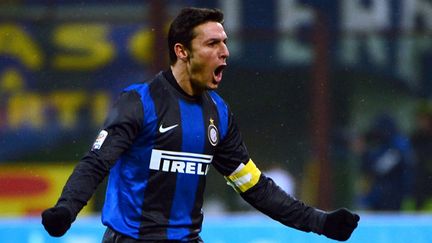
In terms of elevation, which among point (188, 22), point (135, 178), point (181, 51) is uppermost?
point (188, 22)

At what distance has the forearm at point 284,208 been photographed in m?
5.12

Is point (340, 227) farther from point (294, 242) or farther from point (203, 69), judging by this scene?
point (294, 242)

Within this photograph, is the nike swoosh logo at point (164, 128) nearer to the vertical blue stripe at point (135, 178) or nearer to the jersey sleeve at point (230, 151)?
the vertical blue stripe at point (135, 178)

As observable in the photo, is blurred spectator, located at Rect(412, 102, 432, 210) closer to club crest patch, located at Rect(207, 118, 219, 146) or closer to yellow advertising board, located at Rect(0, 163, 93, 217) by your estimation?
yellow advertising board, located at Rect(0, 163, 93, 217)

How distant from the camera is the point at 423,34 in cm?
1038

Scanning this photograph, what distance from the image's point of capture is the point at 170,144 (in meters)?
4.82

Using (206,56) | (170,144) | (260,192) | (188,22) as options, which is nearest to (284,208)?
(260,192)

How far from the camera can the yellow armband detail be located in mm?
5148

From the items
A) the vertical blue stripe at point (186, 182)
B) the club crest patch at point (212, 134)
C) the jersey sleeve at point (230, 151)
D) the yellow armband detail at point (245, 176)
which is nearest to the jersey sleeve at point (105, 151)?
the vertical blue stripe at point (186, 182)

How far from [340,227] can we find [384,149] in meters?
5.24

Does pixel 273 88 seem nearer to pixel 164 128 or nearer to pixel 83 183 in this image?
pixel 164 128

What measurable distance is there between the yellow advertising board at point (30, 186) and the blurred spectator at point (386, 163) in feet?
7.35

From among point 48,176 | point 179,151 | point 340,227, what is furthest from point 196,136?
point 48,176

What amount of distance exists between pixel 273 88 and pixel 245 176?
496 centimetres
